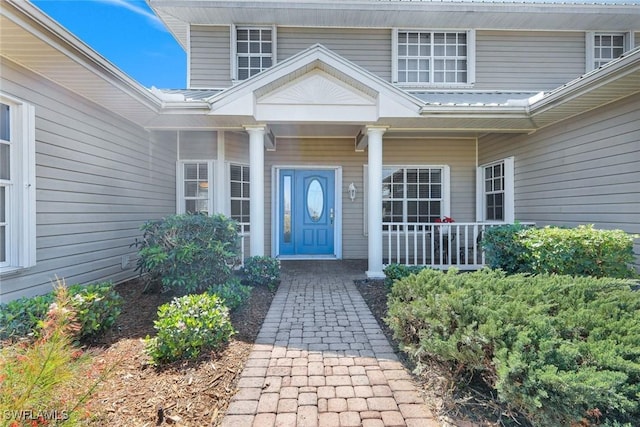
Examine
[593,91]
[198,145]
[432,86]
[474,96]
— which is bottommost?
[198,145]

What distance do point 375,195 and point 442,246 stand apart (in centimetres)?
191

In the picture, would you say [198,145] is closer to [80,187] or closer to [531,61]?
[80,187]

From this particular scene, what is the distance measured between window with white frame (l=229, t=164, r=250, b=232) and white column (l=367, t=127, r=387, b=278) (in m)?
3.02

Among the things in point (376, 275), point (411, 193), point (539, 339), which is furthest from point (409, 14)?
point (539, 339)

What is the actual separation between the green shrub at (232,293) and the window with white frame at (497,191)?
18.8 feet

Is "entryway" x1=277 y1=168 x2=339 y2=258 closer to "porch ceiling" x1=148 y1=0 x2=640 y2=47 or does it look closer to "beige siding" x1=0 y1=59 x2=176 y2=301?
"beige siding" x1=0 y1=59 x2=176 y2=301

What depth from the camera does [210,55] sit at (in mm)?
7816

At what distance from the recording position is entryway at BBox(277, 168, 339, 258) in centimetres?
820

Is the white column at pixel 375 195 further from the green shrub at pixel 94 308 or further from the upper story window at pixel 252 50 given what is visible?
the green shrub at pixel 94 308

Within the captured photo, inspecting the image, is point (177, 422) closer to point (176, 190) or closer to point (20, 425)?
point (20, 425)

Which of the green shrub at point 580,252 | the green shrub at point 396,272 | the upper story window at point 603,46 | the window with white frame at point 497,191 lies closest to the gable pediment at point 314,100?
the green shrub at point 396,272

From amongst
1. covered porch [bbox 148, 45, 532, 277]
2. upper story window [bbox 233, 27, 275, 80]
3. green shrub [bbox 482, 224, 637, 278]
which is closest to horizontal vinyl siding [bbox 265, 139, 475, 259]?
covered porch [bbox 148, 45, 532, 277]

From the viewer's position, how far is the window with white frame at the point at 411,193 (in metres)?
8.15

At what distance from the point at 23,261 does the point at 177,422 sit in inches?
117
